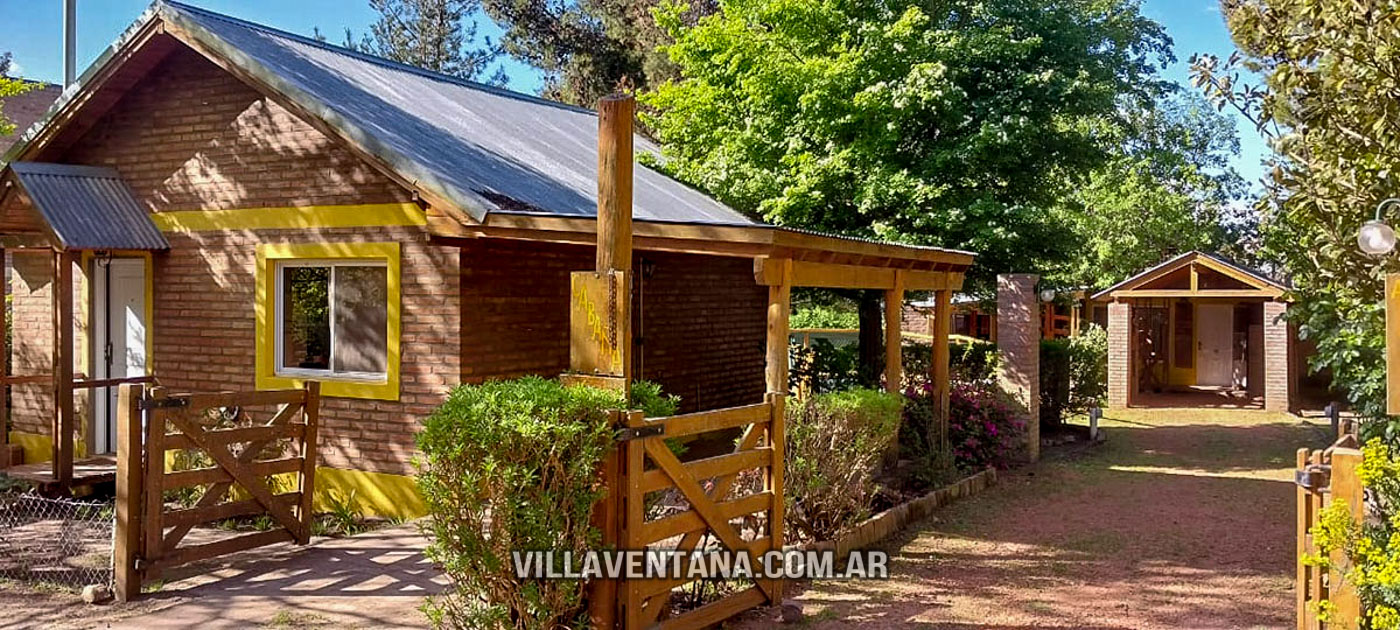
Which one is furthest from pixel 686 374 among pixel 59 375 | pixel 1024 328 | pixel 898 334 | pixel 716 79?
pixel 59 375

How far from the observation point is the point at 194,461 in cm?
1000

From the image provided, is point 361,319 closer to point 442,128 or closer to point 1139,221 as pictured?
point 442,128

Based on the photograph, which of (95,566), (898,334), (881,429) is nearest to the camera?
(95,566)

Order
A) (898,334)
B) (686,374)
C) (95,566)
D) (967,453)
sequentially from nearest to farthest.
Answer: (95,566) → (898,334) → (967,453) → (686,374)

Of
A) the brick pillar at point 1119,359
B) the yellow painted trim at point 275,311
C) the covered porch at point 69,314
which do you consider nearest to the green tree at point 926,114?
the brick pillar at point 1119,359

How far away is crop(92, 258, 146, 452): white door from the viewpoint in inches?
471

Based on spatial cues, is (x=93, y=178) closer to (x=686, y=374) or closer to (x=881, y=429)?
(x=686, y=374)

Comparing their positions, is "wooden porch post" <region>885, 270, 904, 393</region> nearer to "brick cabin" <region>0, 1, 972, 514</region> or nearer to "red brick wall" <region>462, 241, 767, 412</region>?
"brick cabin" <region>0, 1, 972, 514</region>

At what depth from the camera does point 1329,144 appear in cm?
787

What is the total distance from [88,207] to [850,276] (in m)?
7.81

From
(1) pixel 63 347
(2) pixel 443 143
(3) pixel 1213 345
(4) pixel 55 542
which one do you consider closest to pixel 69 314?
(1) pixel 63 347

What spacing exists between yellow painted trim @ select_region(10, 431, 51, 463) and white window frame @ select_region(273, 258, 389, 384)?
12.4 feet

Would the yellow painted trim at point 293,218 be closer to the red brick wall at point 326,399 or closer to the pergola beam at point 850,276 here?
the red brick wall at point 326,399

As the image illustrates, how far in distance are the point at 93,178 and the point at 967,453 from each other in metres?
10.3
